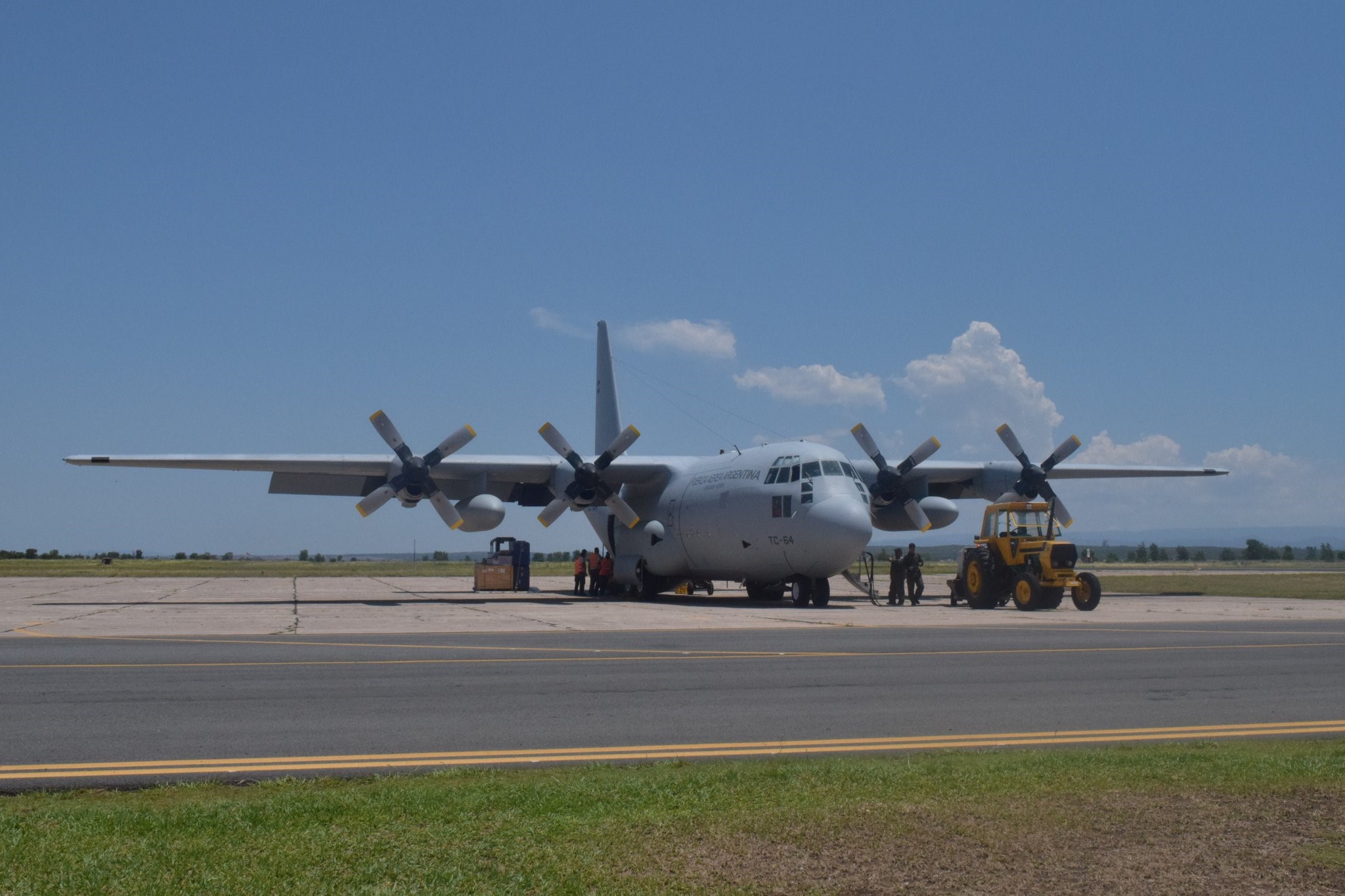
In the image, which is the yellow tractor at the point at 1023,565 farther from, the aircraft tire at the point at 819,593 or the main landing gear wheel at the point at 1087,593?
the aircraft tire at the point at 819,593

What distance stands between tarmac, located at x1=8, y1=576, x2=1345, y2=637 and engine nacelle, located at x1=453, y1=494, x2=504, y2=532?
2.17 meters

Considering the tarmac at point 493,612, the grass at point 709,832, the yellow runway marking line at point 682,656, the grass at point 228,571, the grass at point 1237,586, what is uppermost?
the grass at point 709,832

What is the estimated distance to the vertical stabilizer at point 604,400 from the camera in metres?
42.0

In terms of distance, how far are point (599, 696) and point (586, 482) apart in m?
22.7

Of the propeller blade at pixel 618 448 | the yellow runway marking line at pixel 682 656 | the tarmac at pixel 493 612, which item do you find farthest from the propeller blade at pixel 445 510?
the yellow runway marking line at pixel 682 656

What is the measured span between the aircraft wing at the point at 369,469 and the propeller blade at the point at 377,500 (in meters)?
0.75

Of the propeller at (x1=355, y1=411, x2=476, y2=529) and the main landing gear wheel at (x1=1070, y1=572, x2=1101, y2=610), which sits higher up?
the propeller at (x1=355, y1=411, x2=476, y2=529)

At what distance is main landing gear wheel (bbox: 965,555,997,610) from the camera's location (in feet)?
96.7

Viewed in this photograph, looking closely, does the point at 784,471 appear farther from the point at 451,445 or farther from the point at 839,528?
the point at 451,445

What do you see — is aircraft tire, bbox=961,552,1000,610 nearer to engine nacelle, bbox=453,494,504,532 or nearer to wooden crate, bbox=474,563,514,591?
engine nacelle, bbox=453,494,504,532

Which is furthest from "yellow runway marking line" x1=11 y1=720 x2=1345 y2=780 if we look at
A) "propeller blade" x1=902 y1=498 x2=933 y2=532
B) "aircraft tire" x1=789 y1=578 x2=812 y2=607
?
"propeller blade" x1=902 y1=498 x2=933 y2=532

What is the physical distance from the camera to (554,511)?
33.0 m

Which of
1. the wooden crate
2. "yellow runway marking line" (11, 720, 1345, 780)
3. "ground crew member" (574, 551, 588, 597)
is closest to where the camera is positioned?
"yellow runway marking line" (11, 720, 1345, 780)

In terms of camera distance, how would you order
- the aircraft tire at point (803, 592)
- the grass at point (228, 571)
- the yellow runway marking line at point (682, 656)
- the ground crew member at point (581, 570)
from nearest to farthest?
the yellow runway marking line at point (682, 656), the aircraft tire at point (803, 592), the ground crew member at point (581, 570), the grass at point (228, 571)
